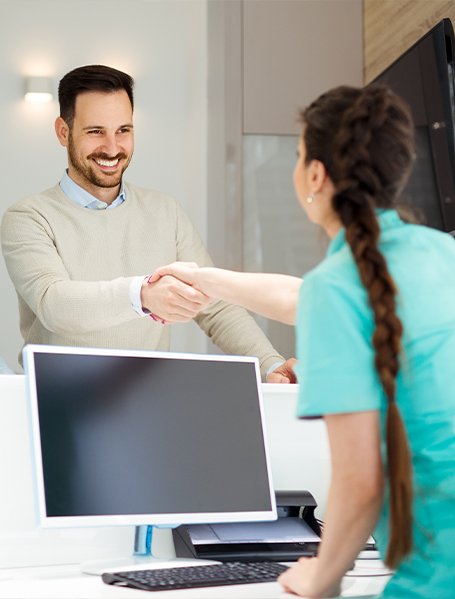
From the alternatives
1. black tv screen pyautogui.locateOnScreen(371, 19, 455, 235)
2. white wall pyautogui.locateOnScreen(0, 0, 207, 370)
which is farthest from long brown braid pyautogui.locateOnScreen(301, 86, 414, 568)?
white wall pyautogui.locateOnScreen(0, 0, 207, 370)

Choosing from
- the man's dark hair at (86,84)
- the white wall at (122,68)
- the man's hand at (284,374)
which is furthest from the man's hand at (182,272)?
the white wall at (122,68)

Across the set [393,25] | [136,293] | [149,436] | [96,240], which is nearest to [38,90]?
[393,25]

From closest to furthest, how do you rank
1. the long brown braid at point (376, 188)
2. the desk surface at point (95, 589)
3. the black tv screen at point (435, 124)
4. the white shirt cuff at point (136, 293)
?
the long brown braid at point (376, 188) → the desk surface at point (95, 589) → the white shirt cuff at point (136, 293) → the black tv screen at point (435, 124)

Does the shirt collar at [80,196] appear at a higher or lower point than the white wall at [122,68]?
lower

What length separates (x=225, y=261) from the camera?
4.37 metres

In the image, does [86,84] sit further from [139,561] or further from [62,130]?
[139,561]

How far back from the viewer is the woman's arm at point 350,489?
1.17 m

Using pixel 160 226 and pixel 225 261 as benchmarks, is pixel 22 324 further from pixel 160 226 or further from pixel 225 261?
pixel 225 261

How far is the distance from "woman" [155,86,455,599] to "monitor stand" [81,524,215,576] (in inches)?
23.2

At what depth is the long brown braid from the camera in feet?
3.81

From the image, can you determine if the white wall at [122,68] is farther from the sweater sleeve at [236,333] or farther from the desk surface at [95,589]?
the desk surface at [95,589]

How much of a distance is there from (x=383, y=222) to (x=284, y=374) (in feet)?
4.24

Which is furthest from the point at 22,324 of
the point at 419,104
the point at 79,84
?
the point at 419,104

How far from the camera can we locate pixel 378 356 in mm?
1177
